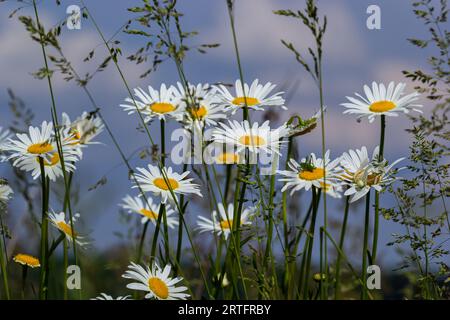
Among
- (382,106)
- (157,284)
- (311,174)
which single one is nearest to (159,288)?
(157,284)

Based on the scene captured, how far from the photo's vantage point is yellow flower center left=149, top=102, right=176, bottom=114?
2066mm

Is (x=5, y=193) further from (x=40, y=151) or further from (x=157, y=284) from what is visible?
(x=157, y=284)

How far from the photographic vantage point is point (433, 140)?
5.88 ft

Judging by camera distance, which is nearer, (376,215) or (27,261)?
(376,215)

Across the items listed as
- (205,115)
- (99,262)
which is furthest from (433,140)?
(99,262)

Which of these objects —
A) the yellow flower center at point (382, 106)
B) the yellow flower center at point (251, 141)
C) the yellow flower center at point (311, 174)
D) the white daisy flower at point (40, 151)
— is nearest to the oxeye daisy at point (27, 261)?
the white daisy flower at point (40, 151)

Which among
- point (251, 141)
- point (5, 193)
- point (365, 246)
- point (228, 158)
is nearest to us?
point (365, 246)

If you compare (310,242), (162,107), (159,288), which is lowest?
(159,288)

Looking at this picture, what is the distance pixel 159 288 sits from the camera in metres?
1.83

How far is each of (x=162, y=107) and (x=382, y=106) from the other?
637 mm

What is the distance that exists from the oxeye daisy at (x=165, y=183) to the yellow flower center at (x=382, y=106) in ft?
1.76

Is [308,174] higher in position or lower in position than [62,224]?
higher

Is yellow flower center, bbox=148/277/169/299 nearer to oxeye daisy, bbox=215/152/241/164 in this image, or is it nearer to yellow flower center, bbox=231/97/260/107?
oxeye daisy, bbox=215/152/241/164
